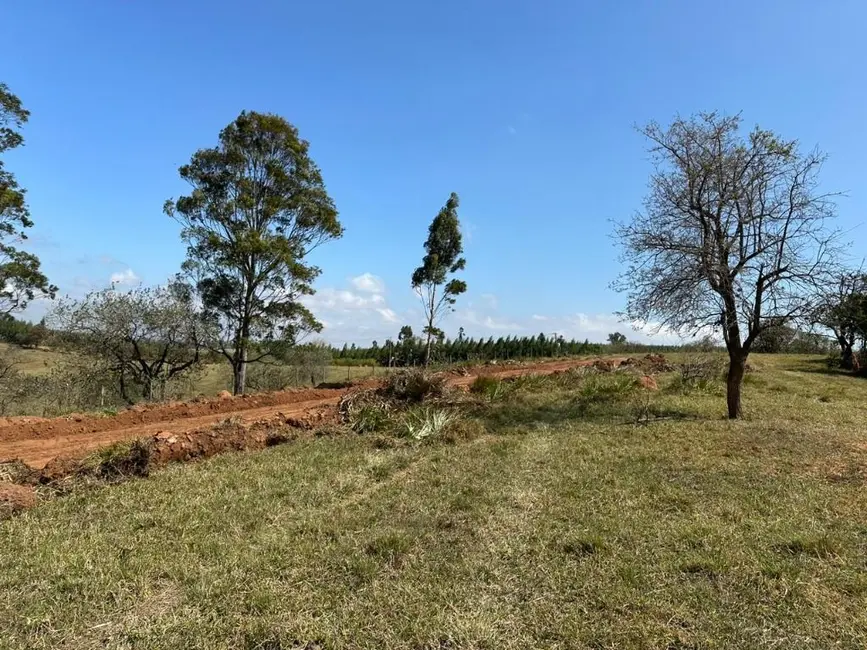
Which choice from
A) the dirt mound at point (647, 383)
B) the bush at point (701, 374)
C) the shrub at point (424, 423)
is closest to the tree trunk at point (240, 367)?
the shrub at point (424, 423)

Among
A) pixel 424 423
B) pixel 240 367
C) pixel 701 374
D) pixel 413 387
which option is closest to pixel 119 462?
pixel 424 423

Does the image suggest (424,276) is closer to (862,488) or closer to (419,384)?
(419,384)

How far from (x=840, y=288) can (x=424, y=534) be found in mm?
10212

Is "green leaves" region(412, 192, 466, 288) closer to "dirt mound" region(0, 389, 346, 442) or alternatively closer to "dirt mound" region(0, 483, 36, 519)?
"dirt mound" region(0, 389, 346, 442)

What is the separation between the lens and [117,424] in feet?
34.8

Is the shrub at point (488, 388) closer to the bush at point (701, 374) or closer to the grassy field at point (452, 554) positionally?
the bush at point (701, 374)

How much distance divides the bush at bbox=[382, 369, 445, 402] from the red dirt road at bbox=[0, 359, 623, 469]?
2094 mm

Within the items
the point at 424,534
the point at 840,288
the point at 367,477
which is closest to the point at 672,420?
the point at 840,288

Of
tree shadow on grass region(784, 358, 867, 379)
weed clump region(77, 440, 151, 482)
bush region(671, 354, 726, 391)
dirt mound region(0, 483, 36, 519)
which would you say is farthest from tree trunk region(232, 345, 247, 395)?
tree shadow on grass region(784, 358, 867, 379)

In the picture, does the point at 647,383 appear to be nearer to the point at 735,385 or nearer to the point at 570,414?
the point at 735,385

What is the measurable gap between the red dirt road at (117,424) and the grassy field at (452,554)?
2.49m

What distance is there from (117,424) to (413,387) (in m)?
6.24

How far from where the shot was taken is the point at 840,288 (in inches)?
412

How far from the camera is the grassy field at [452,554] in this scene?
10.9 feet
